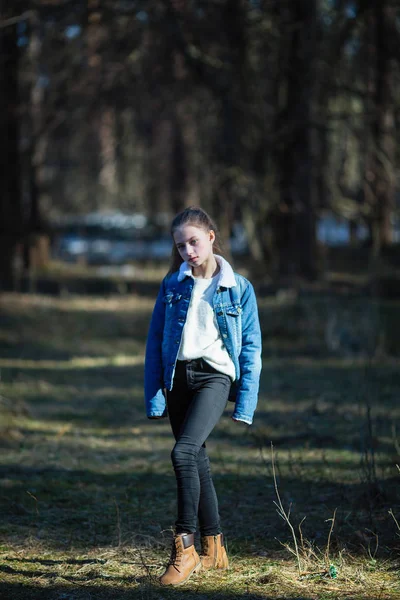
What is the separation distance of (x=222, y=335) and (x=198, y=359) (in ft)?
0.54

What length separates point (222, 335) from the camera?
462 centimetres

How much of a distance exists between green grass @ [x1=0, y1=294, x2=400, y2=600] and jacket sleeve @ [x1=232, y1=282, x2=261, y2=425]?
2.69 ft

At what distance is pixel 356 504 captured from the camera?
6.00 meters

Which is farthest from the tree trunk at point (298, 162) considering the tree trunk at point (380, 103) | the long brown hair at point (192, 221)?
the long brown hair at point (192, 221)

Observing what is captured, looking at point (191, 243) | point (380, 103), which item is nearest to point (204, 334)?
point (191, 243)

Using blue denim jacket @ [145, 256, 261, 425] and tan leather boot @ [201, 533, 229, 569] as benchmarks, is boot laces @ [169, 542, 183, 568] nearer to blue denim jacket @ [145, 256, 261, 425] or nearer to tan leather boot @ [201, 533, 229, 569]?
tan leather boot @ [201, 533, 229, 569]

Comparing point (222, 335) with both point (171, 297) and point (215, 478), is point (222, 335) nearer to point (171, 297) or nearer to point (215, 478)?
point (171, 297)

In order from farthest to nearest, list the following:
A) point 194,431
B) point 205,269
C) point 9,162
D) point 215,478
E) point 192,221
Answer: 1. point 9,162
2. point 215,478
3. point 205,269
4. point 192,221
5. point 194,431

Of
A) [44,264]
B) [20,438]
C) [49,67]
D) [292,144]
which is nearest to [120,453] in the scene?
[20,438]

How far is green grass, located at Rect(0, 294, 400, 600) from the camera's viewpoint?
472 cm

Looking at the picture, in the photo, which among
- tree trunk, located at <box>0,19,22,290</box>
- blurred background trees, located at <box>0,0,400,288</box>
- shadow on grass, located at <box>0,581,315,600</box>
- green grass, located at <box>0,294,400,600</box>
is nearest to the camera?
shadow on grass, located at <box>0,581,315,600</box>

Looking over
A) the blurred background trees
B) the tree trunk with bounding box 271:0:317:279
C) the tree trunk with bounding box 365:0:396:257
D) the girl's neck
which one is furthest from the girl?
the tree trunk with bounding box 271:0:317:279

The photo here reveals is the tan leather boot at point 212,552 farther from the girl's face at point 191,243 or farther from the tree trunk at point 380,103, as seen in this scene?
the tree trunk at point 380,103

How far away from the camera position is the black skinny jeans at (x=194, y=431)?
445 cm
